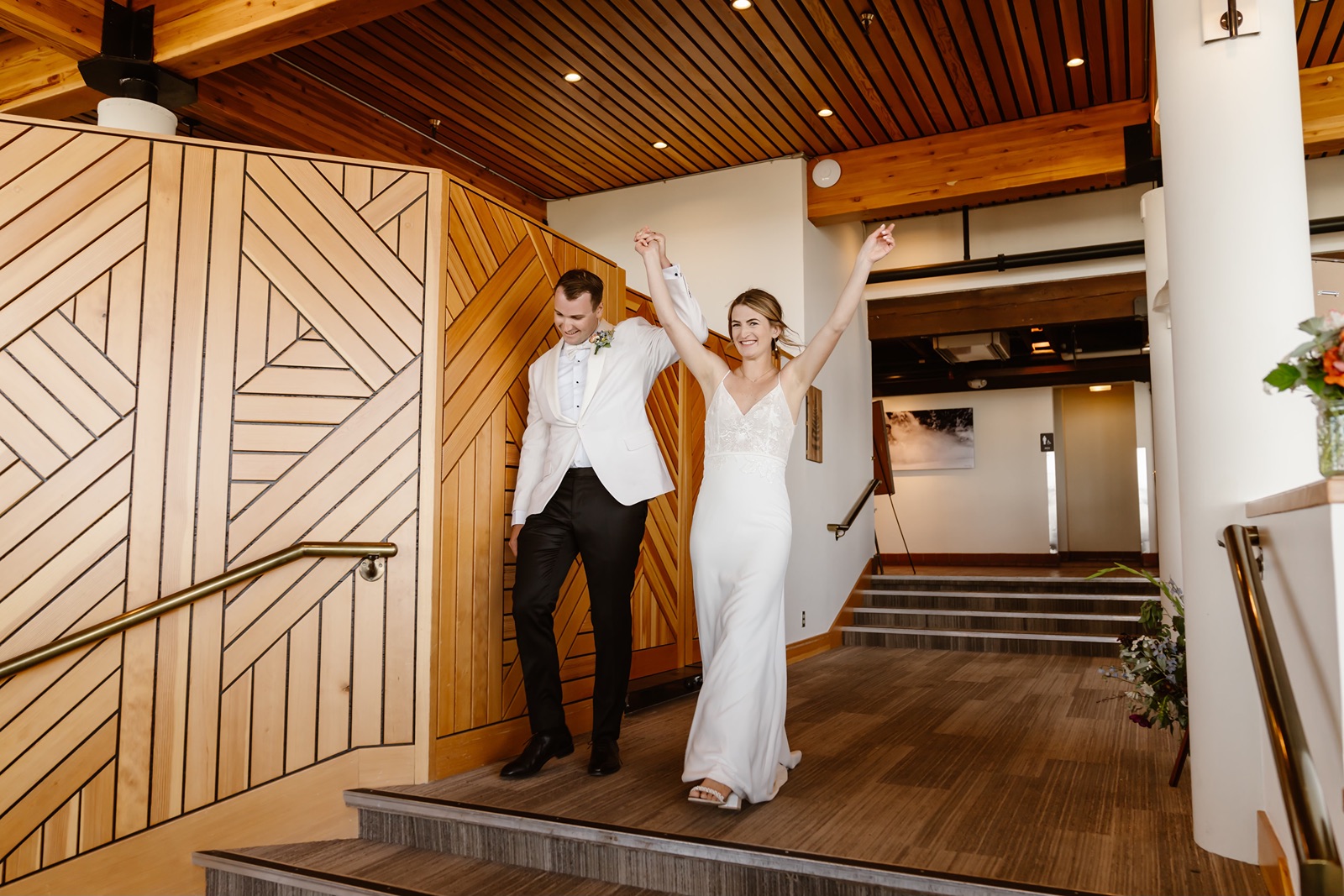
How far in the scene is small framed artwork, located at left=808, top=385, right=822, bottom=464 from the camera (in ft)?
24.8

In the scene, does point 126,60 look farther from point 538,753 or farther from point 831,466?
point 831,466

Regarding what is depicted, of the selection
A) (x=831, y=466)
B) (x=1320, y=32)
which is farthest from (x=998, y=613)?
(x=1320, y=32)

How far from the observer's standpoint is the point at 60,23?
15.7 ft

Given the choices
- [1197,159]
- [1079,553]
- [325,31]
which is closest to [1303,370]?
[1197,159]

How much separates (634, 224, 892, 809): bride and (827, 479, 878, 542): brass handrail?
457cm

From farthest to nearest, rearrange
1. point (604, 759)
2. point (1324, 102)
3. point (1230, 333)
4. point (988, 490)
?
point (988, 490)
point (1324, 102)
point (604, 759)
point (1230, 333)

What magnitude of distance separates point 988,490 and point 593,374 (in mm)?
10957

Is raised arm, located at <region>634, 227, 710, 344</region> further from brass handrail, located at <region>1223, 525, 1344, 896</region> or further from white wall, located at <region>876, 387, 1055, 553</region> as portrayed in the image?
white wall, located at <region>876, 387, 1055, 553</region>

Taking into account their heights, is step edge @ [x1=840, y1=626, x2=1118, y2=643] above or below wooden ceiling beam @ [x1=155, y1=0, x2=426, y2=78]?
below

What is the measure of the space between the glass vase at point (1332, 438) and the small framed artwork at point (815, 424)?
557 centimetres

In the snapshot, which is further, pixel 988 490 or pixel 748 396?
pixel 988 490

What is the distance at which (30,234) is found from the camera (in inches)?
125

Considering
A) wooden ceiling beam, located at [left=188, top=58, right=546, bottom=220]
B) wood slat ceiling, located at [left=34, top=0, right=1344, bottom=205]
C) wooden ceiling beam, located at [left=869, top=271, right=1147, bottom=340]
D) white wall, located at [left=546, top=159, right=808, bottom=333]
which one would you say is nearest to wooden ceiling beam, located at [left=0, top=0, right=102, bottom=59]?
wooden ceiling beam, located at [left=188, top=58, right=546, bottom=220]

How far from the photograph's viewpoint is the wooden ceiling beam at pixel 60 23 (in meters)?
4.64
